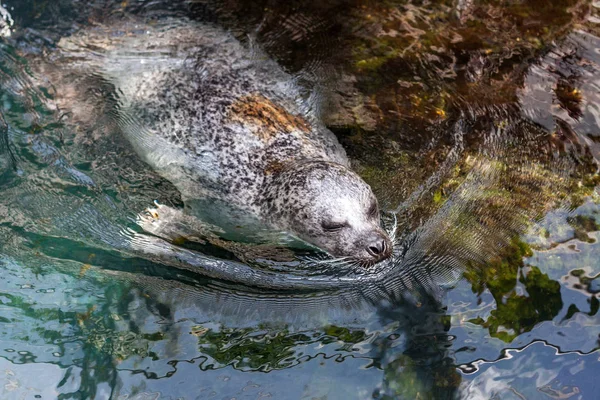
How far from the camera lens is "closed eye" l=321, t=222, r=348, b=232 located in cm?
463

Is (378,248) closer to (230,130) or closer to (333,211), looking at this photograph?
(333,211)

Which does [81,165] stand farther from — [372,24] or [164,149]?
[372,24]

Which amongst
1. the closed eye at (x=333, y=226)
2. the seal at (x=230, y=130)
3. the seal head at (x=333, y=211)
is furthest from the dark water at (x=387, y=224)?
the closed eye at (x=333, y=226)

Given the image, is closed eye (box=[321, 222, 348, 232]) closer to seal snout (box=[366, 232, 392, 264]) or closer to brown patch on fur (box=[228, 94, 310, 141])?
seal snout (box=[366, 232, 392, 264])

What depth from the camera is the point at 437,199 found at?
5.18 metres

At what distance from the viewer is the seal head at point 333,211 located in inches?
181

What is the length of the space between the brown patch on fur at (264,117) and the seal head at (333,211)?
49 cm

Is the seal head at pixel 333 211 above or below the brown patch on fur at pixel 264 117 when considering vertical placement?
below

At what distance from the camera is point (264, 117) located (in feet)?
17.4

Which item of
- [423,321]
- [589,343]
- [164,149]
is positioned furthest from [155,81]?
[589,343]

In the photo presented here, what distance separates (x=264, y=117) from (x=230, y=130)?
311 mm

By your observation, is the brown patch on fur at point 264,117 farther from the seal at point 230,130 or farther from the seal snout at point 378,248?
the seal snout at point 378,248

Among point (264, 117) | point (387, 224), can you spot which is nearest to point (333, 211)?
point (387, 224)

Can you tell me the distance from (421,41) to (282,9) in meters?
1.41
